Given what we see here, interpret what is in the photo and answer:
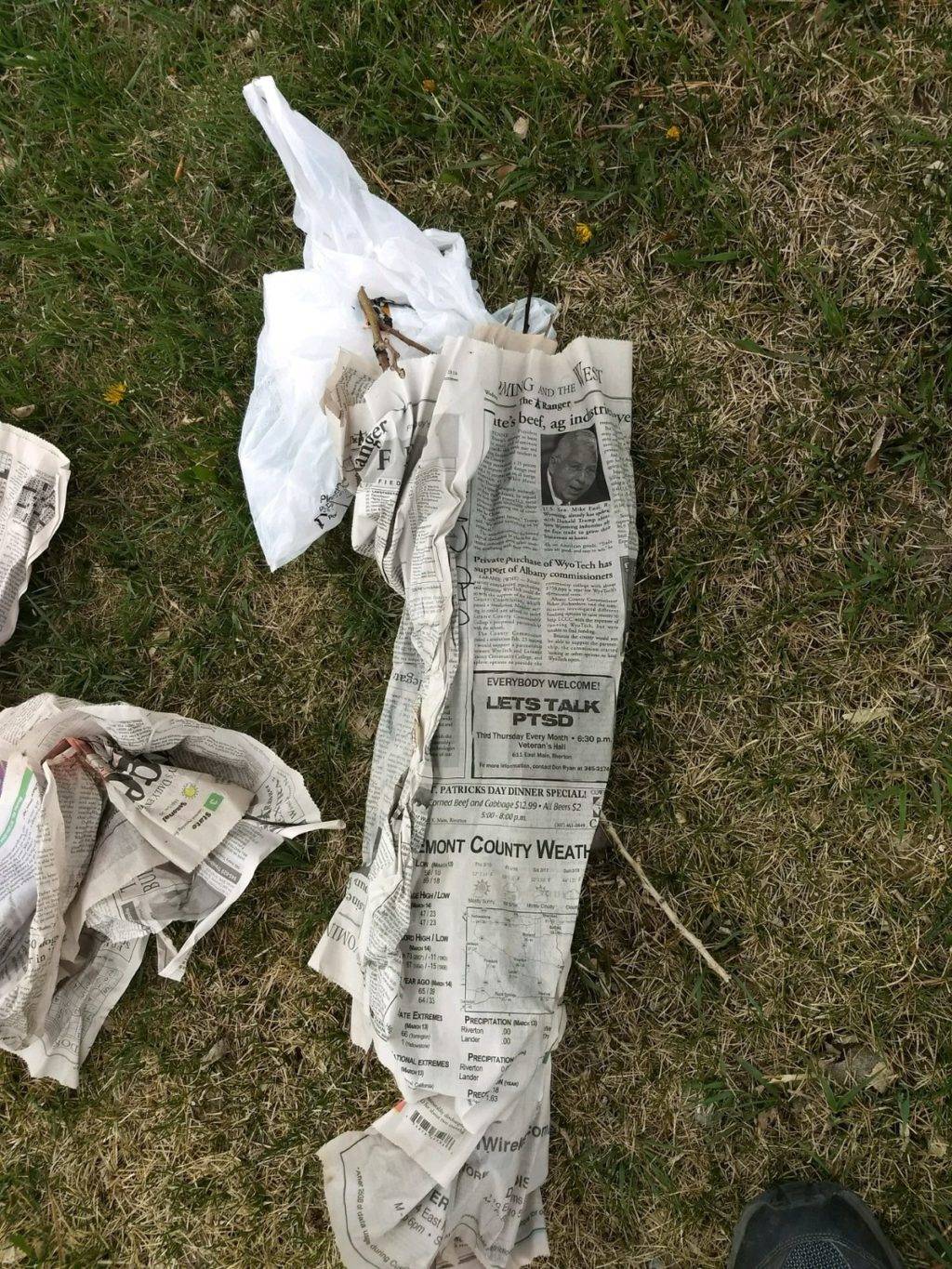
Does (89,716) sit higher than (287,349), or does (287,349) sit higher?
(287,349)

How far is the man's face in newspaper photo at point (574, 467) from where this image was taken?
1375 mm

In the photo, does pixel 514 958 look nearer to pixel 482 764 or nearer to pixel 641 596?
pixel 482 764

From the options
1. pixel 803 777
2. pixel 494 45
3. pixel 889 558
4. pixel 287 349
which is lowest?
pixel 803 777

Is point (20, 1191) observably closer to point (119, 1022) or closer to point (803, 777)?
point (119, 1022)

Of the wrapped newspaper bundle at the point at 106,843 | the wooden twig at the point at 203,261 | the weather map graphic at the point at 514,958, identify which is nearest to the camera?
the weather map graphic at the point at 514,958

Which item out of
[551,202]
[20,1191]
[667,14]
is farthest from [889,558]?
[20,1191]

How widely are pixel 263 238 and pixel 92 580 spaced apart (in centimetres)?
70

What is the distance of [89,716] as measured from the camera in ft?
4.81

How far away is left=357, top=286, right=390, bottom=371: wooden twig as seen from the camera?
54.2 inches

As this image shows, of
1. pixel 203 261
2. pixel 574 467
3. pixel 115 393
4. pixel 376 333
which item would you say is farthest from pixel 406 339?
pixel 115 393

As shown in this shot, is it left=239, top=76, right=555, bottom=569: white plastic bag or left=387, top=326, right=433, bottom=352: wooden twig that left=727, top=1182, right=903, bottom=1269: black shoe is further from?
left=387, top=326, right=433, bottom=352: wooden twig

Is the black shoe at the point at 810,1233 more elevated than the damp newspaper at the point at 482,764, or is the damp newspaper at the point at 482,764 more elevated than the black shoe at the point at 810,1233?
the damp newspaper at the point at 482,764

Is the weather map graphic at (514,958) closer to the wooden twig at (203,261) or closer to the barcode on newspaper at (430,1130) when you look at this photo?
the barcode on newspaper at (430,1130)

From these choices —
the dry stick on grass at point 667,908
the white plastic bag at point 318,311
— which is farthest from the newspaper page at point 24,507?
the dry stick on grass at point 667,908
